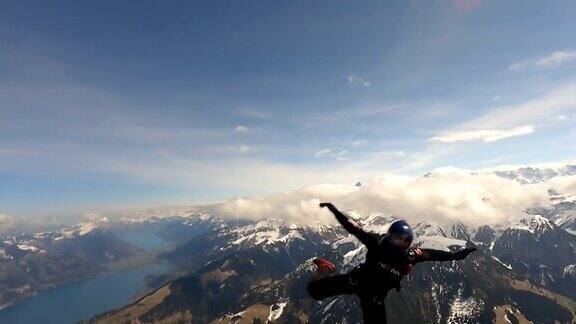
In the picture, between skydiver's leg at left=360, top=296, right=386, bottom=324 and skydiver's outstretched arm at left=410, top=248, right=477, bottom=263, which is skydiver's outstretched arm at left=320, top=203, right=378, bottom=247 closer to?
skydiver's outstretched arm at left=410, top=248, right=477, bottom=263

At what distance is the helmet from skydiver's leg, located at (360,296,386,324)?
207 centimetres

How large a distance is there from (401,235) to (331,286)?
3368 mm

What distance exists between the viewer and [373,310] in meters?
13.8

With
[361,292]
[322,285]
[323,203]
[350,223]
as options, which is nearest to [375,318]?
[361,292]

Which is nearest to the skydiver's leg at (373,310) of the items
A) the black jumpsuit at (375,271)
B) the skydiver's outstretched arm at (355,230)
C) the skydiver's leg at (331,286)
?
the black jumpsuit at (375,271)

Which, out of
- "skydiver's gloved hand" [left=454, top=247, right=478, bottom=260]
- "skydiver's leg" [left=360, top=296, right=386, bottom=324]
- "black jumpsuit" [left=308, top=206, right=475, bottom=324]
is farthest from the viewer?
"skydiver's gloved hand" [left=454, top=247, right=478, bottom=260]

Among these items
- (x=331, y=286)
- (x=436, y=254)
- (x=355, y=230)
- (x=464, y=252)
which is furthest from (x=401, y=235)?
(x=331, y=286)

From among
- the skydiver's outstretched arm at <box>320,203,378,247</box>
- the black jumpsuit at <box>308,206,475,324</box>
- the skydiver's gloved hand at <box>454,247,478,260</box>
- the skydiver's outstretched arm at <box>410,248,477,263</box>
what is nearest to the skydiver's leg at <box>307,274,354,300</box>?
the black jumpsuit at <box>308,206,475,324</box>

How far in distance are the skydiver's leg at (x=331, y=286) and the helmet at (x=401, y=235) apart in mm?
2263

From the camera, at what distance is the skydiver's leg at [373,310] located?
13672mm

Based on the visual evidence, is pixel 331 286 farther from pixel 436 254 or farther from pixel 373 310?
pixel 436 254

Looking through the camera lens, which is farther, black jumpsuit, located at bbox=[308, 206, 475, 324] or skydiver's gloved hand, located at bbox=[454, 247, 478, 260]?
skydiver's gloved hand, located at bbox=[454, 247, 478, 260]

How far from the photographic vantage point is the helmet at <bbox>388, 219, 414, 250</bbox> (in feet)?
44.9

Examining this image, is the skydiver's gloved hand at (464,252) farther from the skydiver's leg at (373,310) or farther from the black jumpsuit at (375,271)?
the skydiver's leg at (373,310)
